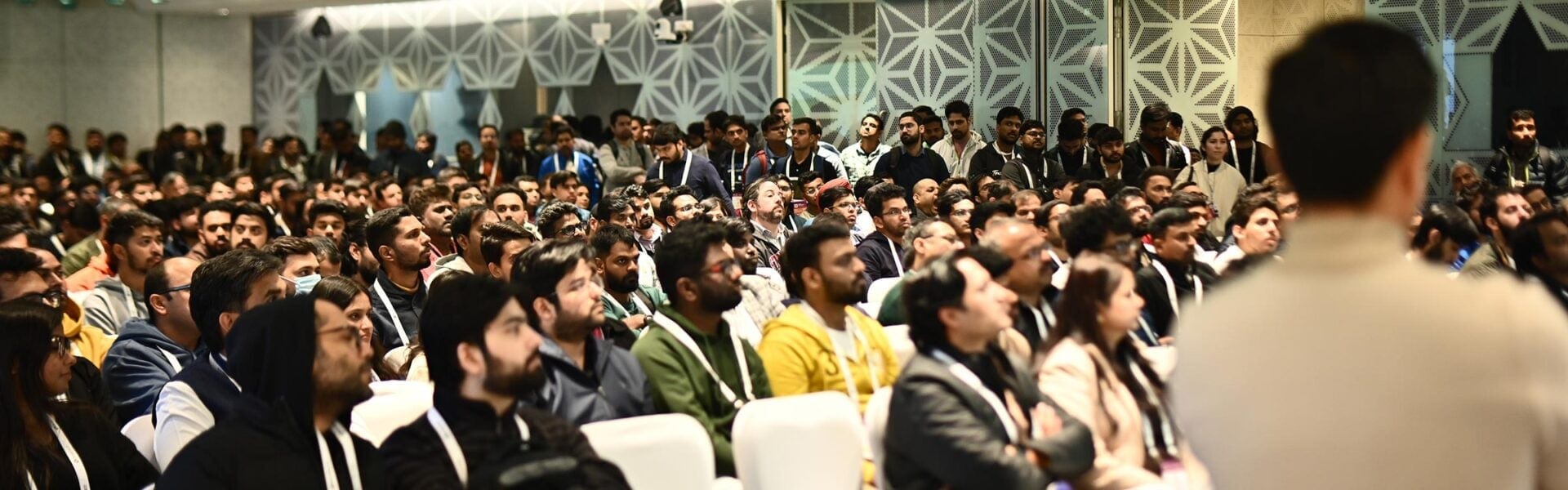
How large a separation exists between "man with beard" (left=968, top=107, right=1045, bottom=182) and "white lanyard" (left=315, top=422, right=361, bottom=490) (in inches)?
312

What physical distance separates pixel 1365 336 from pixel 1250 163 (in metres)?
10.8

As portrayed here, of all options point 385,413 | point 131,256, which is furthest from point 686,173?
point 385,413

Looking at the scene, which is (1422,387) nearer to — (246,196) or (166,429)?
(166,429)

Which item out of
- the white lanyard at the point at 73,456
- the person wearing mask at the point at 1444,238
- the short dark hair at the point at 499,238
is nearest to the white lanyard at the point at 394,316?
the short dark hair at the point at 499,238

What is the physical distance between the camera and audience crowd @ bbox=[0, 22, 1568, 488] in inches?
55.1

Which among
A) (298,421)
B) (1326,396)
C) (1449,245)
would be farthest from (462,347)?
(1449,245)

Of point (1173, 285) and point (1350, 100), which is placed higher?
point (1350, 100)

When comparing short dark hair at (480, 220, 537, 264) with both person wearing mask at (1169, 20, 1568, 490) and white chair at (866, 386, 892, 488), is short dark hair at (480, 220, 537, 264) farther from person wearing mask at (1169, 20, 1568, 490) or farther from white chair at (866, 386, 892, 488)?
person wearing mask at (1169, 20, 1568, 490)

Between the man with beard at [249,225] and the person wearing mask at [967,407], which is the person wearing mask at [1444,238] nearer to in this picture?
the person wearing mask at [967,407]

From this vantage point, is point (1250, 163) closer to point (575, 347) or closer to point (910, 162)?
point (910, 162)

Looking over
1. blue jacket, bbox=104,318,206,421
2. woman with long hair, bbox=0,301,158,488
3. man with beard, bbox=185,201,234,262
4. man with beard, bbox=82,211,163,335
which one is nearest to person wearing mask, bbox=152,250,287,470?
woman with long hair, bbox=0,301,158,488

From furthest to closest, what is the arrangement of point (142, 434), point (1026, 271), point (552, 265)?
point (1026, 271), point (552, 265), point (142, 434)

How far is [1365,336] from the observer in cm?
138

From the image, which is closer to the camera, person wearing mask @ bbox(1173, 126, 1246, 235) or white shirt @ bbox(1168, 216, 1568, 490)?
white shirt @ bbox(1168, 216, 1568, 490)
